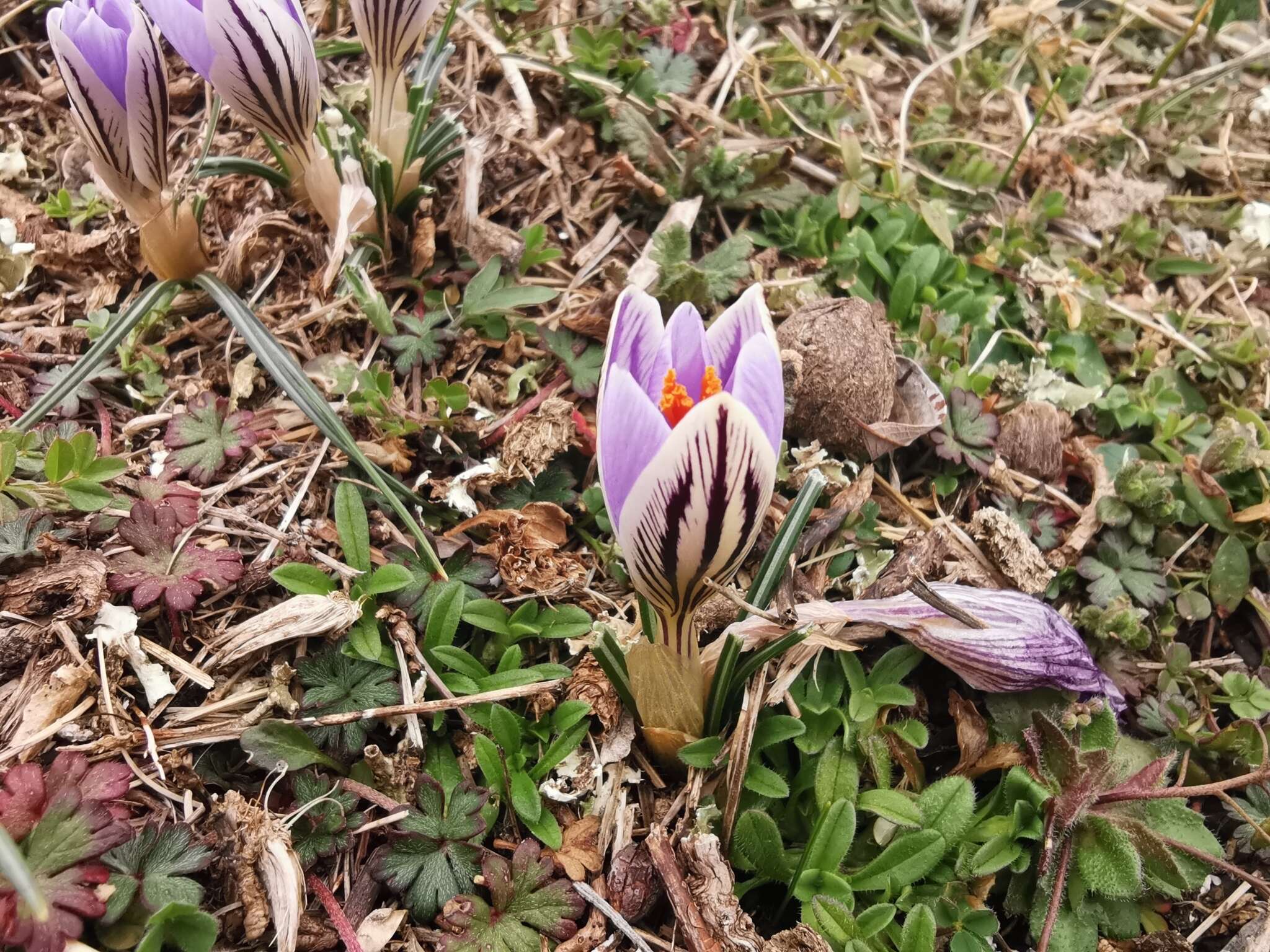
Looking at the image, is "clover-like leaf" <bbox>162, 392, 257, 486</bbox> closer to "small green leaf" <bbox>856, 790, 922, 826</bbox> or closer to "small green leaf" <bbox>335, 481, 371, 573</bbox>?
"small green leaf" <bbox>335, 481, 371, 573</bbox>

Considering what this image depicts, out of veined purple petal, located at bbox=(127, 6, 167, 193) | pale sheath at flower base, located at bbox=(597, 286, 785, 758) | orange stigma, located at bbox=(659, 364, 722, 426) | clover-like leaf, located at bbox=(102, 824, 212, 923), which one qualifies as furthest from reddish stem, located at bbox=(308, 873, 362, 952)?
veined purple petal, located at bbox=(127, 6, 167, 193)

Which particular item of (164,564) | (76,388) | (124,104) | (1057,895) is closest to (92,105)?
(124,104)

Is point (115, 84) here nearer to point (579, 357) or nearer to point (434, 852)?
point (579, 357)

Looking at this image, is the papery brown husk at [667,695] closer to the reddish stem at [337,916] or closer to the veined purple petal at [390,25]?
the reddish stem at [337,916]

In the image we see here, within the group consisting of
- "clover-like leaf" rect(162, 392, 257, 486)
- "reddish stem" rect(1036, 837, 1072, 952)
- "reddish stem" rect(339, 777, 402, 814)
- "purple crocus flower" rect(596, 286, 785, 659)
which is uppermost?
"purple crocus flower" rect(596, 286, 785, 659)

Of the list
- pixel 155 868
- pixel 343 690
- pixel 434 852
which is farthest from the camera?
pixel 343 690

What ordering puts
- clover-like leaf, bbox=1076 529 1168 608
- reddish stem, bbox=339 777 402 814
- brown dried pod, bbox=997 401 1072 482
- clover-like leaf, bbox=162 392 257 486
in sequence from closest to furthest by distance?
reddish stem, bbox=339 777 402 814
clover-like leaf, bbox=162 392 257 486
clover-like leaf, bbox=1076 529 1168 608
brown dried pod, bbox=997 401 1072 482
